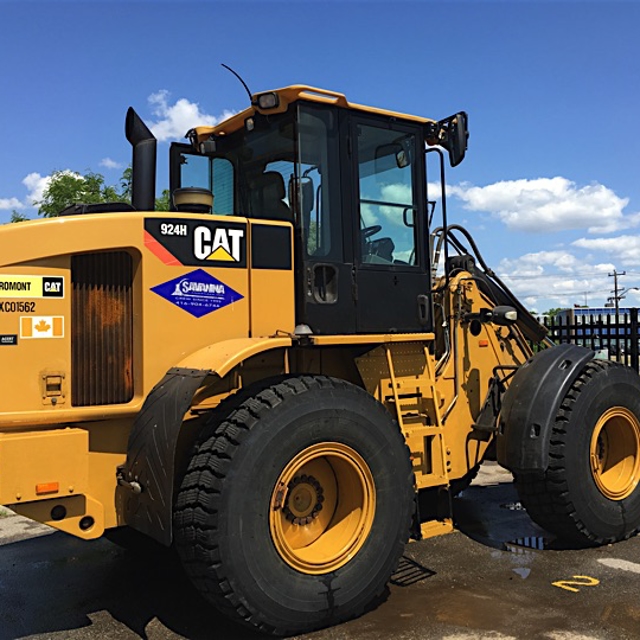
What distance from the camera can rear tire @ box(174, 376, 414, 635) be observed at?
3434 millimetres

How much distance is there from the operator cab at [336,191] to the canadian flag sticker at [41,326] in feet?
3.77

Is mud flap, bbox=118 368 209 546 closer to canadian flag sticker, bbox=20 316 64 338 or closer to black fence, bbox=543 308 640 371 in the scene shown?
canadian flag sticker, bbox=20 316 64 338

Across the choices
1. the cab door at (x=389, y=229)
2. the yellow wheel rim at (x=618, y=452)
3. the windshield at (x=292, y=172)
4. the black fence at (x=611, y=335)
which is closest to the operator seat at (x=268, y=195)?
the windshield at (x=292, y=172)

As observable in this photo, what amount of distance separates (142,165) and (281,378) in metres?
1.77

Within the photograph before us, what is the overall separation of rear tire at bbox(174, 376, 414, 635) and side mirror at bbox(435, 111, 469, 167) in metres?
1.99

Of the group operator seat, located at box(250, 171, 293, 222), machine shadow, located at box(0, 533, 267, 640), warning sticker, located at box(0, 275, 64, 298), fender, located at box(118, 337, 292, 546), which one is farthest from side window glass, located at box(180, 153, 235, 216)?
machine shadow, located at box(0, 533, 267, 640)

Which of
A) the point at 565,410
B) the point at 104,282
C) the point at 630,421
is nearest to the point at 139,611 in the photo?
the point at 104,282

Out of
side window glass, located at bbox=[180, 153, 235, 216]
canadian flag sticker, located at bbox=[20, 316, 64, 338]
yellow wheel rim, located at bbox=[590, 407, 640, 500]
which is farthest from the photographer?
yellow wheel rim, located at bbox=[590, 407, 640, 500]

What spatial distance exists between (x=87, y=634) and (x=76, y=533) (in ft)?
2.34

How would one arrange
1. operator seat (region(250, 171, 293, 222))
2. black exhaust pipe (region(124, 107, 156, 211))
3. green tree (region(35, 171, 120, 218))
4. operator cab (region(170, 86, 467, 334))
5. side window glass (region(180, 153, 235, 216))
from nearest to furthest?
operator cab (region(170, 86, 467, 334)), black exhaust pipe (region(124, 107, 156, 211)), operator seat (region(250, 171, 293, 222)), side window glass (region(180, 153, 235, 216)), green tree (region(35, 171, 120, 218))

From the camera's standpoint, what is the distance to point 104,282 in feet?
12.5

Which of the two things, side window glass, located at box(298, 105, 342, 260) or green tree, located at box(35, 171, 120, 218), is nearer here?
side window glass, located at box(298, 105, 342, 260)

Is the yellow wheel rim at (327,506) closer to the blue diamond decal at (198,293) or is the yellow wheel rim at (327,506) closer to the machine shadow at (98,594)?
the machine shadow at (98,594)

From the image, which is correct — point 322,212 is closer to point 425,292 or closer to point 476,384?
point 425,292
